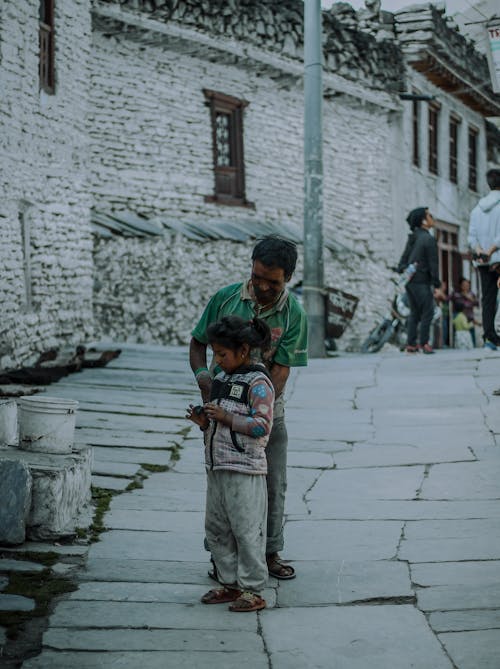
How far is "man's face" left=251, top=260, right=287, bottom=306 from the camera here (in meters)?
3.99

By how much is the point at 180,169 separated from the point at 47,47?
470 centimetres

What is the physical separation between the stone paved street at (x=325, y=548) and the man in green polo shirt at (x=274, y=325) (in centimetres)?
29

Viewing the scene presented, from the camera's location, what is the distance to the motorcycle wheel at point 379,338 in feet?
52.9

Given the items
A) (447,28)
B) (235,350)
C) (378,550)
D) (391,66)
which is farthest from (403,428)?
(447,28)

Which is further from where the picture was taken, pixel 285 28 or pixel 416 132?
pixel 416 132

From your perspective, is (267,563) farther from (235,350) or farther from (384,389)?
(384,389)

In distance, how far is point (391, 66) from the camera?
807 inches

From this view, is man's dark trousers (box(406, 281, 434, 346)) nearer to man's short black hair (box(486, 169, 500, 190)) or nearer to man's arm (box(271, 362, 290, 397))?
man's short black hair (box(486, 169, 500, 190))

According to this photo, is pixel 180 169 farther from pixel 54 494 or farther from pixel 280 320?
pixel 280 320

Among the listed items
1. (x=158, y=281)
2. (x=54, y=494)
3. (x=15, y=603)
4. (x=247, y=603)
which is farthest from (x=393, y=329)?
(x=15, y=603)

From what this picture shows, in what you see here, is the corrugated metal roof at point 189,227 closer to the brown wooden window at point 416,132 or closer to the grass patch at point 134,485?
the brown wooden window at point 416,132

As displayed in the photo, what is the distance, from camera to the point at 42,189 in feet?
38.8

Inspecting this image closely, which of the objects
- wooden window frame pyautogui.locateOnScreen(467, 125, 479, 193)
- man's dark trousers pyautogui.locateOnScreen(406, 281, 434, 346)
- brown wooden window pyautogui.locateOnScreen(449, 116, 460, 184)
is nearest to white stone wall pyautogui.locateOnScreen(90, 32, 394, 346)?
man's dark trousers pyautogui.locateOnScreen(406, 281, 434, 346)

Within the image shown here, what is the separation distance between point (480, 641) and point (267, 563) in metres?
1.13
